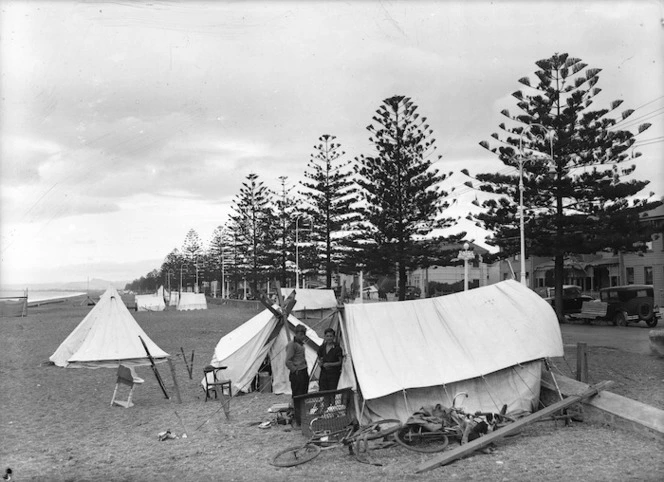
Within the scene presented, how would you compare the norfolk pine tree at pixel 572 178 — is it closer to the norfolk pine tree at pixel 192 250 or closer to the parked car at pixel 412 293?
the parked car at pixel 412 293

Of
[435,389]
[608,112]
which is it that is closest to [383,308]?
[435,389]

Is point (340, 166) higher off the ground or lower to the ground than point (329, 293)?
higher

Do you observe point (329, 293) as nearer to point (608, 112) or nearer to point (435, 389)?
point (608, 112)

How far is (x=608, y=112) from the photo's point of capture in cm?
2684

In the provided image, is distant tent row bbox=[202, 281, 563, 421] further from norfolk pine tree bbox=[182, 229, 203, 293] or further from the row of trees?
norfolk pine tree bbox=[182, 229, 203, 293]

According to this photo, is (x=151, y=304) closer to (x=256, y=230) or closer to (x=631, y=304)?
(x=256, y=230)

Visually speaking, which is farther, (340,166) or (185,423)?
(340,166)

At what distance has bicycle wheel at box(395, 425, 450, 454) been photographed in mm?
7148

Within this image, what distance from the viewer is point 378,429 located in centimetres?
764

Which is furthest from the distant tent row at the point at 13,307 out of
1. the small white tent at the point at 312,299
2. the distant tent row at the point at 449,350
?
the distant tent row at the point at 449,350

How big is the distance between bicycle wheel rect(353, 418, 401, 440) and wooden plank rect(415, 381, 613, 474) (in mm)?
913

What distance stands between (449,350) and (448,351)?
0.11 feet

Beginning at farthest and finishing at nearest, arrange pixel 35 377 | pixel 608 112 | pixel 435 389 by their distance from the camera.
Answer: pixel 608 112 < pixel 35 377 < pixel 435 389

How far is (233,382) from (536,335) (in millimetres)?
5721
